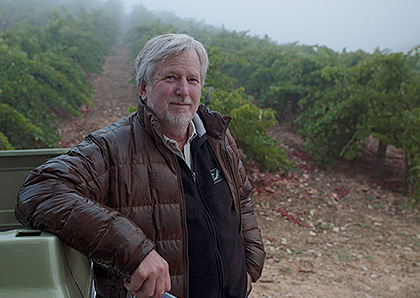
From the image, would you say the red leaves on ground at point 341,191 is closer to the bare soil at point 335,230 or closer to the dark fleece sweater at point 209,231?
the bare soil at point 335,230

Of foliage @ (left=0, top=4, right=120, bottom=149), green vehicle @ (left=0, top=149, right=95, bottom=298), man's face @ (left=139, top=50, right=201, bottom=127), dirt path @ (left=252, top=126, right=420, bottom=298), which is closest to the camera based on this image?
green vehicle @ (left=0, top=149, right=95, bottom=298)

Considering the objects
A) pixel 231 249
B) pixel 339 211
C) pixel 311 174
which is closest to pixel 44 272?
pixel 231 249

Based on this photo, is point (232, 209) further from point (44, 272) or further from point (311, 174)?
point (311, 174)

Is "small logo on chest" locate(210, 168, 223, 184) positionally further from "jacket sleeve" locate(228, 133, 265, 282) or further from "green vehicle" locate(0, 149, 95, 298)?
"green vehicle" locate(0, 149, 95, 298)

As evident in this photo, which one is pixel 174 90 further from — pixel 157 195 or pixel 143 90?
pixel 157 195

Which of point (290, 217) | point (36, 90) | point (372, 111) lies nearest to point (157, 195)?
point (290, 217)

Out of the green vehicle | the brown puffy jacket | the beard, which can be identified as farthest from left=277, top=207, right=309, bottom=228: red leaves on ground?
the green vehicle

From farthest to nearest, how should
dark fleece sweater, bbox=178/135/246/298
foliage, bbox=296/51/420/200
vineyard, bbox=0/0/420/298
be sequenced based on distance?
1. foliage, bbox=296/51/420/200
2. vineyard, bbox=0/0/420/298
3. dark fleece sweater, bbox=178/135/246/298

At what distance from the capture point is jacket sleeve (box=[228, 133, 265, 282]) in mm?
1917

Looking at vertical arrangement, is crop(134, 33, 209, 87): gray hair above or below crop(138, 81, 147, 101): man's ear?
above

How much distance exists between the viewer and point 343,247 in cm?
429

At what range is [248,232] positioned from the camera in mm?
1950

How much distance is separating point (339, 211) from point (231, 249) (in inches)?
156

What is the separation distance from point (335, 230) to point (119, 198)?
3.93m
